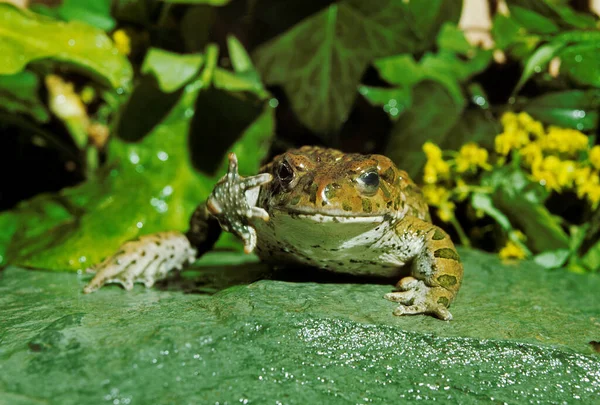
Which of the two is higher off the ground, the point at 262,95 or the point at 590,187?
the point at 262,95

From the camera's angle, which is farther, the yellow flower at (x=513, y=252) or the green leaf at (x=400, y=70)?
the green leaf at (x=400, y=70)

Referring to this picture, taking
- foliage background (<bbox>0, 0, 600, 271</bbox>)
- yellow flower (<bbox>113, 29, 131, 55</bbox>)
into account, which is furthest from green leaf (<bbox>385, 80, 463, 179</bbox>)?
yellow flower (<bbox>113, 29, 131, 55</bbox>)

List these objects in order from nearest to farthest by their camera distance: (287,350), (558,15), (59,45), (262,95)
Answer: (287,350) < (59,45) < (558,15) < (262,95)

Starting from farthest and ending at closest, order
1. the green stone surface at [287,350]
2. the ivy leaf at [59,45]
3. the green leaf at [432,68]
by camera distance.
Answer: the green leaf at [432,68] < the ivy leaf at [59,45] < the green stone surface at [287,350]

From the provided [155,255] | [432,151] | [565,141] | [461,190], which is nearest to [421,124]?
[432,151]

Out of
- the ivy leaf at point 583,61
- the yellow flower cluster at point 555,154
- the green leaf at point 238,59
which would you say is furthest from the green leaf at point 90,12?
the ivy leaf at point 583,61

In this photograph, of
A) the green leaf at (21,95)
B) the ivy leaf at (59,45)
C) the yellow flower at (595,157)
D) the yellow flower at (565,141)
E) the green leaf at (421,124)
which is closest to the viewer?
the ivy leaf at (59,45)

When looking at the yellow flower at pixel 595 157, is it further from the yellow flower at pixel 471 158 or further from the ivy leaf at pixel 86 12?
the ivy leaf at pixel 86 12

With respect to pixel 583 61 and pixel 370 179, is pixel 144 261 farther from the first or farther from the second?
pixel 583 61
